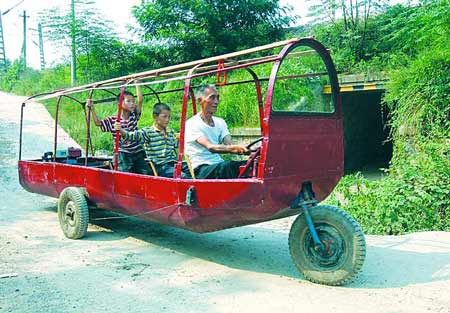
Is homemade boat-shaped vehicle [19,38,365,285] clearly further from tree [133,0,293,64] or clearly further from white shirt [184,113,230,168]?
tree [133,0,293,64]

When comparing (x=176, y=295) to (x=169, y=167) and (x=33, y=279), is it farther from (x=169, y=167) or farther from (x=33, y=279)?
(x=169, y=167)

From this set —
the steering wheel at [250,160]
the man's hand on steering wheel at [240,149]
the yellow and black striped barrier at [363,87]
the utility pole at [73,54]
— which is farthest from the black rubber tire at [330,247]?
the utility pole at [73,54]

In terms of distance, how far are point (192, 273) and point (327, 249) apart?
4.53ft

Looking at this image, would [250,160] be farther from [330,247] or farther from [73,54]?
[73,54]

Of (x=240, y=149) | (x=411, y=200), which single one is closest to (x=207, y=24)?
(x=411, y=200)

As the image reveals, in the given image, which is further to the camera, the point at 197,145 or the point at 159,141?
the point at 159,141

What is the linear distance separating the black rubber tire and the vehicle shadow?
0.21m

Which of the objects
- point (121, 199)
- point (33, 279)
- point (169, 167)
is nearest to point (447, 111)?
point (169, 167)

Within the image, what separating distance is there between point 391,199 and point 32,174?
18.7 ft

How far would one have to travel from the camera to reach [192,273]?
4.89 metres

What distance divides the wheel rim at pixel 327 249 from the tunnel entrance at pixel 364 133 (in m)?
10.4

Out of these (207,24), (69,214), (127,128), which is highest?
(207,24)

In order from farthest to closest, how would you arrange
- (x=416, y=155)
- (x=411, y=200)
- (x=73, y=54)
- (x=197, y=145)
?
(x=73, y=54) < (x=416, y=155) < (x=411, y=200) < (x=197, y=145)

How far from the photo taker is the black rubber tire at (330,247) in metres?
4.26
